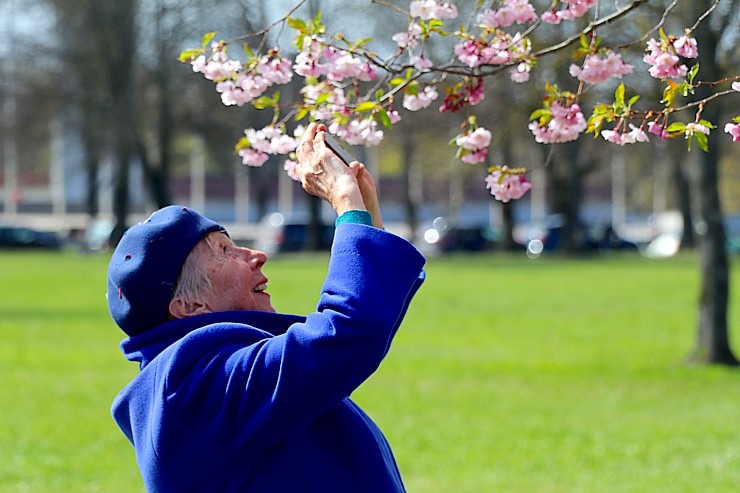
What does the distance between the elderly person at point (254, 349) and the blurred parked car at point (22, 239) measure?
58.9m

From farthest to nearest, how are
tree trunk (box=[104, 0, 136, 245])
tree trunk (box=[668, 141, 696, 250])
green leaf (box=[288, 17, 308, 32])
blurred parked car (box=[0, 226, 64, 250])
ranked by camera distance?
blurred parked car (box=[0, 226, 64, 250]), tree trunk (box=[668, 141, 696, 250]), tree trunk (box=[104, 0, 136, 245]), green leaf (box=[288, 17, 308, 32])

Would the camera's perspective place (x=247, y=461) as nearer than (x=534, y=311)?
Yes

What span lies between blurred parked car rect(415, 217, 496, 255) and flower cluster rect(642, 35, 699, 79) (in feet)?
171

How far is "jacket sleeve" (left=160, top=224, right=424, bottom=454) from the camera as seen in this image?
2316mm

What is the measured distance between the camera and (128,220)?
51.4m

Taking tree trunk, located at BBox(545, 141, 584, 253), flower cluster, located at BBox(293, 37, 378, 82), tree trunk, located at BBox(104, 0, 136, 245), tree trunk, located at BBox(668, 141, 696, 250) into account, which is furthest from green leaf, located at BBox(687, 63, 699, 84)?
tree trunk, located at BBox(668, 141, 696, 250)

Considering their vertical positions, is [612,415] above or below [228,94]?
below

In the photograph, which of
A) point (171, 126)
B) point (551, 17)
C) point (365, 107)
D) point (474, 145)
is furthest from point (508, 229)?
point (365, 107)

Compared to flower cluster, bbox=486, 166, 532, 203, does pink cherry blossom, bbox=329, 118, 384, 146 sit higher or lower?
higher

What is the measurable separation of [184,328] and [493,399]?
10.4 m

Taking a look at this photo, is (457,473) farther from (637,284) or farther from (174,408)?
(637,284)

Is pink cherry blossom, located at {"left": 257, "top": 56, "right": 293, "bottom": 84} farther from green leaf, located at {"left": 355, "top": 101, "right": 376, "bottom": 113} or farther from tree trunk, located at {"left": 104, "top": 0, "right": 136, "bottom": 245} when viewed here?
tree trunk, located at {"left": 104, "top": 0, "right": 136, "bottom": 245}

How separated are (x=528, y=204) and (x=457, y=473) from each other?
81.5 meters

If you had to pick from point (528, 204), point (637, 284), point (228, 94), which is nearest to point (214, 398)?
point (228, 94)
